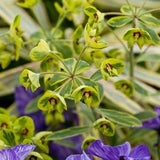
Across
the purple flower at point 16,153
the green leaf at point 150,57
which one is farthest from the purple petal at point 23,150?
the green leaf at point 150,57

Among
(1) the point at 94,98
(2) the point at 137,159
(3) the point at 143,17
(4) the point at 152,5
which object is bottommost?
(2) the point at 137,159

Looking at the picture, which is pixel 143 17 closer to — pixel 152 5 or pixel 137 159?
pixel 137 159

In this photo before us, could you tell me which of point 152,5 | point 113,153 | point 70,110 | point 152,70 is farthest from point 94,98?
point 152,5

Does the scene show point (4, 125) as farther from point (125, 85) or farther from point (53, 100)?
point (125, 85)

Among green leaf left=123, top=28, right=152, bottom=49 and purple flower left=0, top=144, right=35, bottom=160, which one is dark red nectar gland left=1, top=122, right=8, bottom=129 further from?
green leaf left=123, top=28, right=152, bottom=49

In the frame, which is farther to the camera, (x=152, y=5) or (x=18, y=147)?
(x=152, y=5)

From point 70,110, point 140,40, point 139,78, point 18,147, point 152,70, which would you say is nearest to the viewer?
point 18,147

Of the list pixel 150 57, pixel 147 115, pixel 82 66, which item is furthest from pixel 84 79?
pixel 150 57
